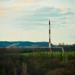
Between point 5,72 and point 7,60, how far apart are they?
Result: 187 millimetres

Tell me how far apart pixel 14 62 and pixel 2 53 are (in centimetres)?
23

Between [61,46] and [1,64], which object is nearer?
[1,64]

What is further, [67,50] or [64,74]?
[67,50]

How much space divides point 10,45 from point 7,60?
0.27 m

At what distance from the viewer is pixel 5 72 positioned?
5.20 meters

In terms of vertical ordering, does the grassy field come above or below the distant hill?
below

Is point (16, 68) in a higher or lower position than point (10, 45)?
lower

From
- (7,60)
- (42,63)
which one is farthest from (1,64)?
(42,63)

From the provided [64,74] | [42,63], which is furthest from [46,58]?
[64,74]

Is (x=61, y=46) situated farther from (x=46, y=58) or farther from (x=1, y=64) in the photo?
(x=1, y=64)

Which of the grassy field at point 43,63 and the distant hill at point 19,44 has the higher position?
the distant hill at point 19,44

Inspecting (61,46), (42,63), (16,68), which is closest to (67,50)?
(61,46)

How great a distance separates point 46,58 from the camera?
5.50m

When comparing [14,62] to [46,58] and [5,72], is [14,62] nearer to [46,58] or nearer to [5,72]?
[5,72]
